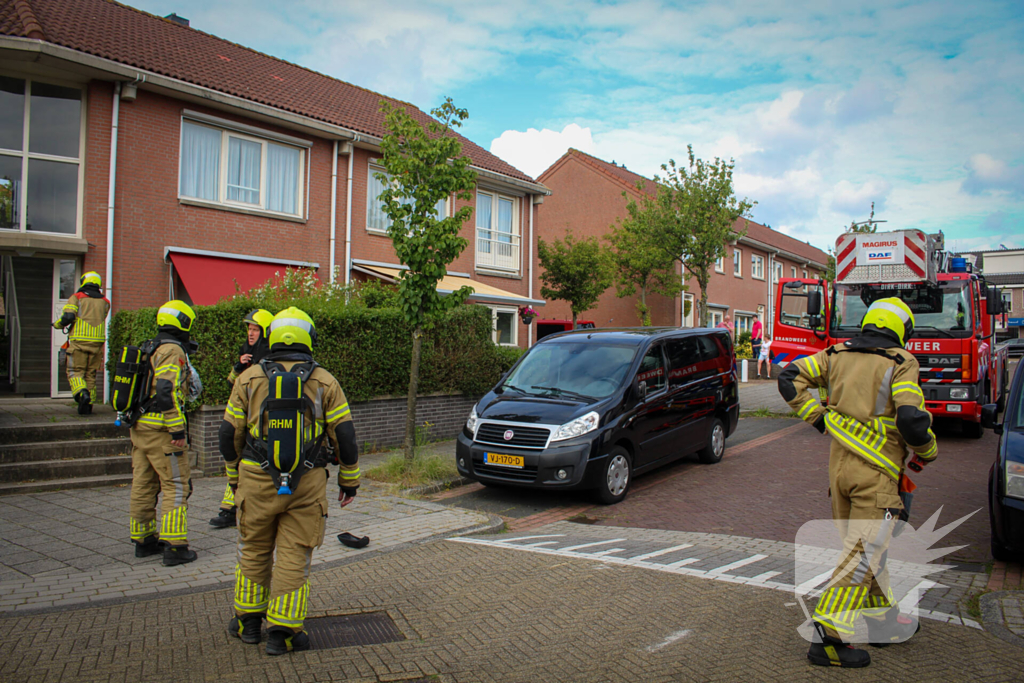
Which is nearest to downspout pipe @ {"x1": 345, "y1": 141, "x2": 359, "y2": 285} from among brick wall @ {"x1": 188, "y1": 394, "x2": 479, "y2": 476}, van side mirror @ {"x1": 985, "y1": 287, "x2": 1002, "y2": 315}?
brick wall @ {"x1": 188, "y1": 394, "x2": 479, "y2": 476}

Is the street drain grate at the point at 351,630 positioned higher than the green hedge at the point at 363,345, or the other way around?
the green hedge at the point at 363,345

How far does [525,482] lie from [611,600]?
115 inches

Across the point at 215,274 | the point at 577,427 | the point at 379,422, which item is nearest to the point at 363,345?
the point at 379,422

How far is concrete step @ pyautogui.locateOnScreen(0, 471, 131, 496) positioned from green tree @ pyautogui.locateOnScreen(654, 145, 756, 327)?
19.0m

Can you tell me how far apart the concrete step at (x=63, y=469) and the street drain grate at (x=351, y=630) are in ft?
17.1

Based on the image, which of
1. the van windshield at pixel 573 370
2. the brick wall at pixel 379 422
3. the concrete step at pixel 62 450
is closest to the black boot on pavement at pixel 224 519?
the brick wall at pixel 379 422

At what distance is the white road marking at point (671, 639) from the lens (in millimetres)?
3844

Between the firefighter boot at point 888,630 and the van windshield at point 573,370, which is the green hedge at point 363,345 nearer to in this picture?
the van windshield at point 573,370

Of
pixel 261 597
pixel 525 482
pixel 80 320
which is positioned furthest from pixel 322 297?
pixel 261 597

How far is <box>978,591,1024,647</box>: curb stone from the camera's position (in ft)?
13.2

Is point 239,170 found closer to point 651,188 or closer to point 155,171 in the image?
point 155,171

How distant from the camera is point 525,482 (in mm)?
7449

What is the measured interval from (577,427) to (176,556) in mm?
4037

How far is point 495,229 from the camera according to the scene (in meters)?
20.2
